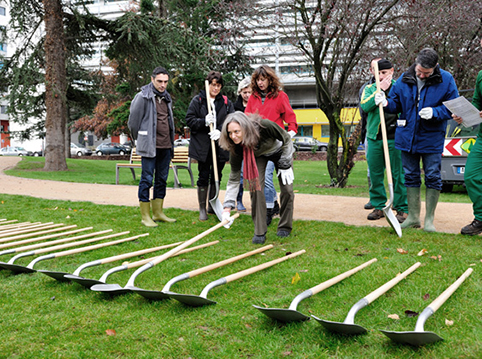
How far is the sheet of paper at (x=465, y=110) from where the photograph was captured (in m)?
4.91

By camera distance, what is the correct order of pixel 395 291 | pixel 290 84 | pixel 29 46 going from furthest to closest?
pixel 290 84
pixel 29 46
pixel 395 291

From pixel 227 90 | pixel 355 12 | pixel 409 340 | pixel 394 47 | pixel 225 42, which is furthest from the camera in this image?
pixel 227 90

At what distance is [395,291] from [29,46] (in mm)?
17334

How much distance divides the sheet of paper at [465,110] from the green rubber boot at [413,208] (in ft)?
3.36

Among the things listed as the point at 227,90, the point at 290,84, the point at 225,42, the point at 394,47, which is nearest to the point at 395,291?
the point at 225,42

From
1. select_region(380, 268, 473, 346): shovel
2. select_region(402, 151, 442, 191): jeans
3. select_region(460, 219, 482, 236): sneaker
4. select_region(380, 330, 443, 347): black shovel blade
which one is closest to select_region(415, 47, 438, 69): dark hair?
select_region(402, 151, 442, 191): jeans

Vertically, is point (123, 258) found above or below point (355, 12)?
below

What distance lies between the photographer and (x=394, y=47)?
1497cm

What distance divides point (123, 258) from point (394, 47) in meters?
13.2

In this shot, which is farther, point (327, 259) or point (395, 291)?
point (327, 259)

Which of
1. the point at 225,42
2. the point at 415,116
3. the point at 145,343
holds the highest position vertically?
the point at 225,42

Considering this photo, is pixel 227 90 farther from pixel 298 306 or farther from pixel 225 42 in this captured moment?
pixel 298 306

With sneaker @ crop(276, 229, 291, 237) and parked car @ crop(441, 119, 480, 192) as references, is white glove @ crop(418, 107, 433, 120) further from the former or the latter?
parked car @ crop(441, 119, 480, 192)

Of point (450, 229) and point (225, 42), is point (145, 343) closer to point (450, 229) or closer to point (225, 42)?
point (450, 229)
